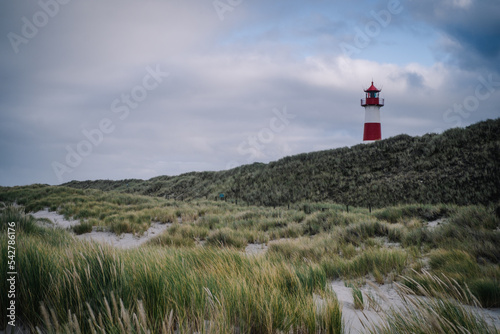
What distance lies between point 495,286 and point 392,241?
14.2 ft

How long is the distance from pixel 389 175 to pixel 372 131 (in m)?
15.0

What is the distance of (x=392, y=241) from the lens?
7.23 meters

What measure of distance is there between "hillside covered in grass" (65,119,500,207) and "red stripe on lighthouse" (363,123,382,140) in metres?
6.24

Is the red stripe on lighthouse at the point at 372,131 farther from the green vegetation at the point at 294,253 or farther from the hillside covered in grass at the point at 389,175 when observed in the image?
the green vegetation at the point at 294,253

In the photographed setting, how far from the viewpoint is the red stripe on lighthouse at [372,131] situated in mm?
36375

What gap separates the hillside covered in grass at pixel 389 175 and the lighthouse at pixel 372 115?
6.47 m

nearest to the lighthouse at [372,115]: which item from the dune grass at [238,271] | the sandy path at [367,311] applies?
the dune grass at [238,271]

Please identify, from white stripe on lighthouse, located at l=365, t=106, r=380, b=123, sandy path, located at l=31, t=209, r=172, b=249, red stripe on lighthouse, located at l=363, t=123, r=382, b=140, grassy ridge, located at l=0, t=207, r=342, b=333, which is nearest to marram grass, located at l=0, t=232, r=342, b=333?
grassy ridge, located at l=0, t=207, r=342, b=333

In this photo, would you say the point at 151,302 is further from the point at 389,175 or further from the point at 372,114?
the point at 372,114

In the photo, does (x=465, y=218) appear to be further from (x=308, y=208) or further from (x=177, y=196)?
(x=177, y=196)

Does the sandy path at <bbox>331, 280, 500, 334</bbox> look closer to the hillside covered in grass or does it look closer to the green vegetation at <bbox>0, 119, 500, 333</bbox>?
the green vegetation at <bbox>0, 119, 500, 333</bbox>

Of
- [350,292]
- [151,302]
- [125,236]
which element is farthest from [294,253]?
[125,236]

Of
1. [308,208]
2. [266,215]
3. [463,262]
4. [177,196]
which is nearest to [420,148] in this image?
[308,208]

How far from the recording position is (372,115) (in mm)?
37062
